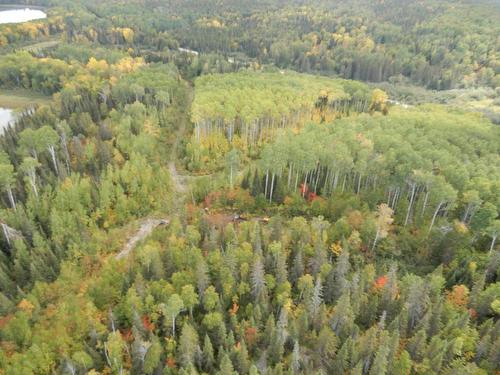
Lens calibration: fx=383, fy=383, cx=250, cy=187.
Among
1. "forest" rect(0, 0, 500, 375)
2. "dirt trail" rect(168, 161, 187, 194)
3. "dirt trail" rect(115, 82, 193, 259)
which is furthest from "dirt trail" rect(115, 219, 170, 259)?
"dirt trail" rect(168, 161, 187, 194)

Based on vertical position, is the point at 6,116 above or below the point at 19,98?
below

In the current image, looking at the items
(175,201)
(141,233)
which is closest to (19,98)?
(175,201)

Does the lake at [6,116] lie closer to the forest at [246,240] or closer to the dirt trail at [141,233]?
the forest at [246,240]

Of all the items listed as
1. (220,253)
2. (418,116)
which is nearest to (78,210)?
(220,253)

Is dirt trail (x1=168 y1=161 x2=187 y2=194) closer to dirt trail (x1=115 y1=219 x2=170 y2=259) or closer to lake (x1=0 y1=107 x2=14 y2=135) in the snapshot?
dirt trail (x1=115 y1=219 x2=170 y2=259)

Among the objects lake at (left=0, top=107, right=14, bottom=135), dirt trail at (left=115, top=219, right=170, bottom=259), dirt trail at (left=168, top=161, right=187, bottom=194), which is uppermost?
dirt trail at (left=168, top=161, right=187, bottom=194)

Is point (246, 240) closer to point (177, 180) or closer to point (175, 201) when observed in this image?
point (175, 201)

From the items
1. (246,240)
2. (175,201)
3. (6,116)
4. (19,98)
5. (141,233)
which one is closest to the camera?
(246,240)
